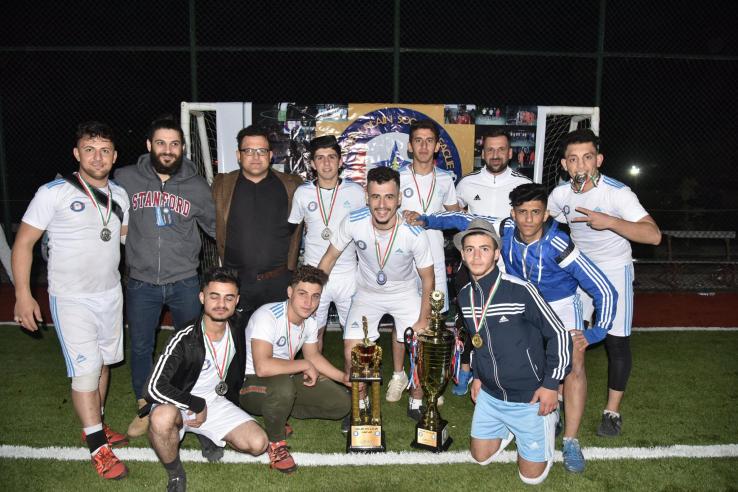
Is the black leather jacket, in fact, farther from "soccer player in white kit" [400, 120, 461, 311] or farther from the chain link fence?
the chain link fence

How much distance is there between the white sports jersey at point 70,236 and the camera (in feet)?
11.6

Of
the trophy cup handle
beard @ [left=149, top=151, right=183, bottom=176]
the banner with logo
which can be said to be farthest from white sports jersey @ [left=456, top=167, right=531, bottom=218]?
beard @ [left=149, top=151, right=183, bottom=176]

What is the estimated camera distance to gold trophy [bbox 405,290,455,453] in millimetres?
3777

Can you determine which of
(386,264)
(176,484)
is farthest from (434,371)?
(176,484)

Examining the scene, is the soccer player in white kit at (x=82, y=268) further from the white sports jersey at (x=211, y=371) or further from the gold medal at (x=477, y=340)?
the gold medal at (x=477, y=340)

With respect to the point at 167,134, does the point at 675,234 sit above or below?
below

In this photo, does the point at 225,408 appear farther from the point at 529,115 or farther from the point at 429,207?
the point at 529,115

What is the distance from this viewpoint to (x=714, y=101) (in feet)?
74.8

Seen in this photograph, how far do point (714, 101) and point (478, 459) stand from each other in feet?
78.8

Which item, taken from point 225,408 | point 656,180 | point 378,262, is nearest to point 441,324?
point 378,262

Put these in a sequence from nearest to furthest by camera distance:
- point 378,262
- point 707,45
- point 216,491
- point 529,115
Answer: point 216,491 → point 378,262 → point 529,115 → point 707,45

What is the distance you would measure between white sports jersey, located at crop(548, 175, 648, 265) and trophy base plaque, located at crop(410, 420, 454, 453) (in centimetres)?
158

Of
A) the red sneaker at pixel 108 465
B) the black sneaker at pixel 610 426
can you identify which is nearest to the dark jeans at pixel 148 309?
the red sneaker at pixel 108 465

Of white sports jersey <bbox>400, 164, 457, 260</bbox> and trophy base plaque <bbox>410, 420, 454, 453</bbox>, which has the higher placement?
white sports jersey <bbox>400, 164, 457, 260</bbox>
